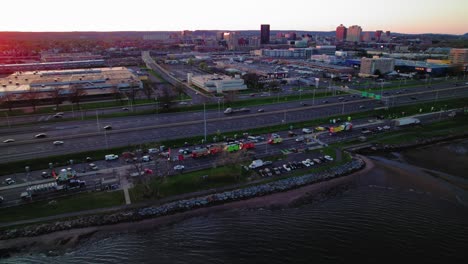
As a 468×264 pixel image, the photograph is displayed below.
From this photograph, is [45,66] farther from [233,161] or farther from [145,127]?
[233,161]

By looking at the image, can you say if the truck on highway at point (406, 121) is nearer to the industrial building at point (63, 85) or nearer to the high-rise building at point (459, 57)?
the industrial building at point (63, 85)

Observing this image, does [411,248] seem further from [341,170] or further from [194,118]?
[194,118]

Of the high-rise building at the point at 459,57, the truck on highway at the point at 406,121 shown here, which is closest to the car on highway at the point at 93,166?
the truck on highway at the point at 406,121

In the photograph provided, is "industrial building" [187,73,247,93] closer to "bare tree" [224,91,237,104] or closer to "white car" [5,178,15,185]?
"bare tree" [224,91,237,104]

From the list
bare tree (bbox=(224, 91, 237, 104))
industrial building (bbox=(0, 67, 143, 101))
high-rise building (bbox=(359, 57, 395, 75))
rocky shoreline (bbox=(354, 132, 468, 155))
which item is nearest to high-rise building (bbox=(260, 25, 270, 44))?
high-rise building (bbox=(359, 57, 395, 75))

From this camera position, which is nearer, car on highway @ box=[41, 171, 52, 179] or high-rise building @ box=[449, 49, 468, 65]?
car on highway @ box=[41, 171, 52, 179]

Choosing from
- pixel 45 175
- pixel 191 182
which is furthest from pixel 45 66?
pixel 191 182

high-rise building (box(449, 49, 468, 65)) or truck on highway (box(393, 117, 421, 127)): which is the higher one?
high-rise building (box(449, 49, 468, 65))

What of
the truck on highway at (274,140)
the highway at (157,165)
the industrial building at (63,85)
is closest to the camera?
the highway at (157,165)
